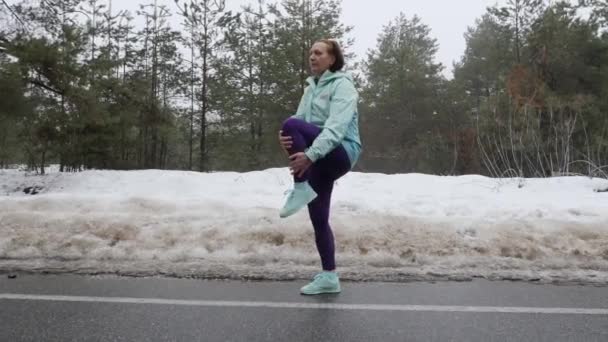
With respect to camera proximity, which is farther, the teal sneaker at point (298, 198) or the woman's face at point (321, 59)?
the woman's face at point (321, 59)

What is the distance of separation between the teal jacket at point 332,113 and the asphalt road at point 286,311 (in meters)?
0.89

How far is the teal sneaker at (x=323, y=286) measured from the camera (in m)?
3.07

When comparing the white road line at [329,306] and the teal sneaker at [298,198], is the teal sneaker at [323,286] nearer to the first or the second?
the white road line at [329,306]

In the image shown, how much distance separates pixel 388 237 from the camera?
4316mm

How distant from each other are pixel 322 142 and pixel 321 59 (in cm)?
61

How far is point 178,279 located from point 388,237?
6.12 feet

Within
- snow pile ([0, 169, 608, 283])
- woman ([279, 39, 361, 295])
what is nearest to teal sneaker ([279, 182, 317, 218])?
woman ([279, 39, 361, 295])

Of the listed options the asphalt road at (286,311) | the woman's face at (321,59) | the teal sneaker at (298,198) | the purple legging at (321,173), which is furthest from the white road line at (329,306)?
the woman's face at (321,59)

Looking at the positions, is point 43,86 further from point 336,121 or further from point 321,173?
point 336,121

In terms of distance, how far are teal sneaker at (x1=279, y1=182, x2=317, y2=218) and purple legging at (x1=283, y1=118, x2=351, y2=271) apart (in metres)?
0.05

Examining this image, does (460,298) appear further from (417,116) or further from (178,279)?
(417,116)

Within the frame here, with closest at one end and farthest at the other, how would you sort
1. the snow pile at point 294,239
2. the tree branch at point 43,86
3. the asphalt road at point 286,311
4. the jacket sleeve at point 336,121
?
the asphalt road at point 286,311 < the jacket sleeve at point 336,121 < the snow pile at point 294,239 < the tree branch at point 43,86

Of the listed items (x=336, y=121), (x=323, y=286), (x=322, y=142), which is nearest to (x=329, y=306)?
(x=323, y=286)

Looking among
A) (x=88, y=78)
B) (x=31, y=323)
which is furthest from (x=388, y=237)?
(x=88, y=78)
